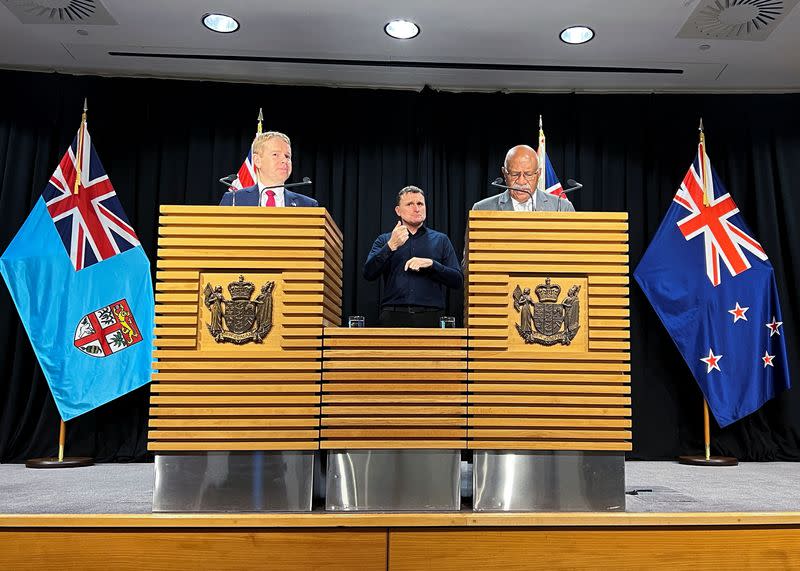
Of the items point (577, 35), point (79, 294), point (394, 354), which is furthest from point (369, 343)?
point (577, 35)

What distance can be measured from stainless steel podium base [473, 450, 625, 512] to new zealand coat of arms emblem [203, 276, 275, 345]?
77cm

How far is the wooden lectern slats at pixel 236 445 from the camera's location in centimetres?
195

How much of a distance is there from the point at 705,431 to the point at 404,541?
Answer: 4.07 meters

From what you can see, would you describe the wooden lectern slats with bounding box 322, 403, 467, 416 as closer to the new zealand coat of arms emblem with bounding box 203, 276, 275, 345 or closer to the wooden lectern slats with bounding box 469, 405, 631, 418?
the wooden lectern slats with bounding box 469, 405, 631, 418

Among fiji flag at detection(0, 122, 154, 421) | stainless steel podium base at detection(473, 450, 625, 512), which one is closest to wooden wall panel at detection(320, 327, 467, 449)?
stainless steel podium base at detection(473, 450, 625, 512)

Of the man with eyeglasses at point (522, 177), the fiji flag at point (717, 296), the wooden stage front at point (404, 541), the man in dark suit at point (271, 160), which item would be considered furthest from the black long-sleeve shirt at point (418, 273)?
the fiji flag at point (717, 296)

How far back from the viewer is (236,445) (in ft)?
6.41

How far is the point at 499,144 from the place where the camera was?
5.73 meters

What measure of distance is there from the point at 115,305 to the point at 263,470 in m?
3.40

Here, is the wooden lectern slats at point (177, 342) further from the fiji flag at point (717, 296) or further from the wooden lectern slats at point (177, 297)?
the fiji flag at point (717, 296)

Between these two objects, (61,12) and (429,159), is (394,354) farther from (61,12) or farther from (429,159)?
(61,12)

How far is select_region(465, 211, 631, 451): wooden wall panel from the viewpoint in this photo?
200cm

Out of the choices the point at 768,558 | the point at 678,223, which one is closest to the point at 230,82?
the point at 678,223

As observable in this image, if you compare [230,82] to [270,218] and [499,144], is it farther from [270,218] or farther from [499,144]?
[270,218]
